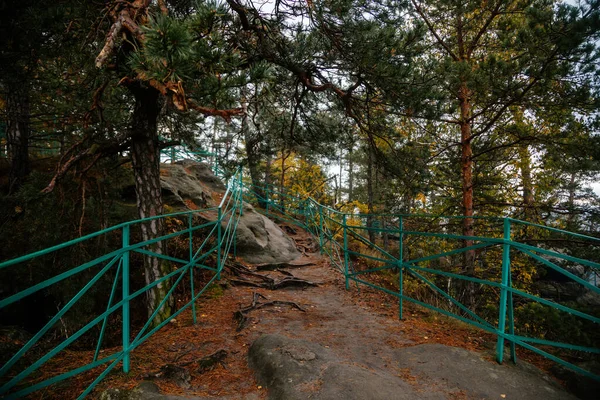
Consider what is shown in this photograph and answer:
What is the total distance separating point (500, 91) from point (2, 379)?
728 centimetres

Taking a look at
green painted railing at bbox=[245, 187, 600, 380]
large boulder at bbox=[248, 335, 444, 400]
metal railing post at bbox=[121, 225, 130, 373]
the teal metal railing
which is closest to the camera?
the teal metal railing

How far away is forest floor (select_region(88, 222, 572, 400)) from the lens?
2.88 m

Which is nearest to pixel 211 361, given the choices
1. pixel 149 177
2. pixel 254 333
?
pixel 254 333

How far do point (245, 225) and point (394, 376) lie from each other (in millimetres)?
6322

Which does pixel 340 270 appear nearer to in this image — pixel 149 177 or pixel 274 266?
pixel 274 266

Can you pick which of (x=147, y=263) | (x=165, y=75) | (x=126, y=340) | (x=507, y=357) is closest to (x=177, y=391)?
(x=126, y=340)

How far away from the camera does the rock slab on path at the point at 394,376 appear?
266cm

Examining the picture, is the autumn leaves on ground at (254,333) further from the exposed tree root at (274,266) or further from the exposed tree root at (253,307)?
the exposed tree root at (274,266)

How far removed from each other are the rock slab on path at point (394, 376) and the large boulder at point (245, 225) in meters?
4.77

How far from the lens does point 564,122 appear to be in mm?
5906

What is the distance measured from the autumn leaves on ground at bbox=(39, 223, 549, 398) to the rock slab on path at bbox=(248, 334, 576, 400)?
0.15 metres

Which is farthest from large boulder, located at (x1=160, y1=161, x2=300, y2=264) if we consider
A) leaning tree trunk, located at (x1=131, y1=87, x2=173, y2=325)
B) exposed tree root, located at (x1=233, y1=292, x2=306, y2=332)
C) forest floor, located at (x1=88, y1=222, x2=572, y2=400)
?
leaning tree trunk, located at (x1=131, y1=87, x2=173, y2=325)

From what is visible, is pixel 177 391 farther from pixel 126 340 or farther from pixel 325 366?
pixel 325 366

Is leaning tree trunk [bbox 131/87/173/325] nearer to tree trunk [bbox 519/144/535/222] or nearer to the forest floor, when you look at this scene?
the forest floor
